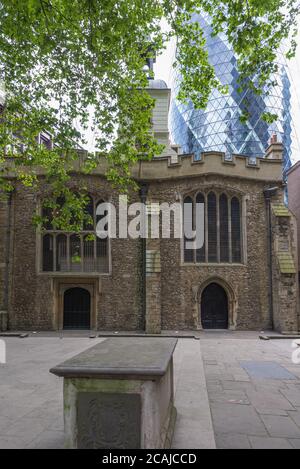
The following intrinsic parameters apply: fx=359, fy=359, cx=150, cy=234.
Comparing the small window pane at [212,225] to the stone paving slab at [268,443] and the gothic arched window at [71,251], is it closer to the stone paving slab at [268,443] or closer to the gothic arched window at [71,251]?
the gothic arched window at [71,251]

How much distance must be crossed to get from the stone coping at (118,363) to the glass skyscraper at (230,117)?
53008 millimetres

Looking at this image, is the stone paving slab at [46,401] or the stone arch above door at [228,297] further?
the stone arch above door at [228,297]

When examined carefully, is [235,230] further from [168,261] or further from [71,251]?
[71,251]

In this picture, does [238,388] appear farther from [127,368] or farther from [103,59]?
[103,59]

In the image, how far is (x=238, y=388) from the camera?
7.27 meters

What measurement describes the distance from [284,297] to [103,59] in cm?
1160

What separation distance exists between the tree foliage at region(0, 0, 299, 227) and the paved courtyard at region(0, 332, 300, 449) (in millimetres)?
5073

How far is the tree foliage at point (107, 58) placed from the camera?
7.86 meters

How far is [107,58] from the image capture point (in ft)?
30.2

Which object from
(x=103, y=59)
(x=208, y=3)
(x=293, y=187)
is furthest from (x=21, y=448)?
(x=293, y=187)

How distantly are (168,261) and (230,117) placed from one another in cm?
4705

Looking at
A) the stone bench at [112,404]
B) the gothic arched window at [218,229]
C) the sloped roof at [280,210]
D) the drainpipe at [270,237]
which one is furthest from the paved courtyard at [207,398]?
the sloped roof at [280,210]

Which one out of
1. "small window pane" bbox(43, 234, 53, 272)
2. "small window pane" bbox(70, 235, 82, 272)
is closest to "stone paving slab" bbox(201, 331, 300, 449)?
"small window pane" bbox(70, 235, 82, 272)

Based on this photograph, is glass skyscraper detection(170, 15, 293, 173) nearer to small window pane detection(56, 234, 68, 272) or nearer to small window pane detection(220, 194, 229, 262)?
small window pane detection(220, 194, 229, 262)
